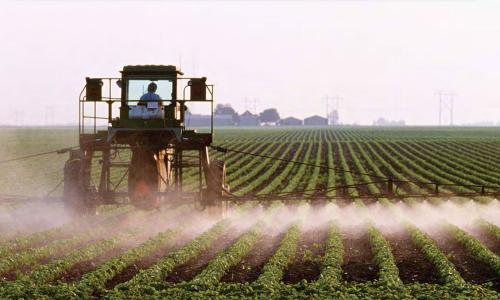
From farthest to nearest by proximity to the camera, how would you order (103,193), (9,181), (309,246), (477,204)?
(9,181), (477,204), (103,193), (309,246)

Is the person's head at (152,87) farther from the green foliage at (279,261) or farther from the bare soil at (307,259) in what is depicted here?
the bare soil at (307,259)

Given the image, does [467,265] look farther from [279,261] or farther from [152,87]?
[152,87]

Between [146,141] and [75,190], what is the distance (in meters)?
2.01

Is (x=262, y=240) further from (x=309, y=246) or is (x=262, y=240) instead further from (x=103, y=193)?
(x=103, y=193)

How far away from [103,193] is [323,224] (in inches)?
221

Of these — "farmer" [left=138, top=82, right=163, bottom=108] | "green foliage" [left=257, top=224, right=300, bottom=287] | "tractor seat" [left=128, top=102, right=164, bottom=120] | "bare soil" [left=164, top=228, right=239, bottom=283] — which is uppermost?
"farmer" [left=138, top=82, right=163, bottom=108]

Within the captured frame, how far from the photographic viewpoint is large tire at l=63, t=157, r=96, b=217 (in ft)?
50.7

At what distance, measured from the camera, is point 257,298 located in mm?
9664

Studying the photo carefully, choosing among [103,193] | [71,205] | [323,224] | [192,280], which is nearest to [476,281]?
[192,280]

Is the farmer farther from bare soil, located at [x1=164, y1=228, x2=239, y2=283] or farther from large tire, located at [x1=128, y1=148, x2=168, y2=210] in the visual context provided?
bare soil, located at [x1=164, y1=228, x2=239, y2=283]

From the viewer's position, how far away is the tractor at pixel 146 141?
50.5ft

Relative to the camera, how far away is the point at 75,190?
1565cm

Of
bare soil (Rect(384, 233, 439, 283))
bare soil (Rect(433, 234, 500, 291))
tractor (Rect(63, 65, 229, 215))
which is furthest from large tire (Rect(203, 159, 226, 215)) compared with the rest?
bare soil (Rect(433, 234, 500, 291))

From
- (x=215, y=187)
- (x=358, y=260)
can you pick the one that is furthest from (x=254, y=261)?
(x=215, y=187)
